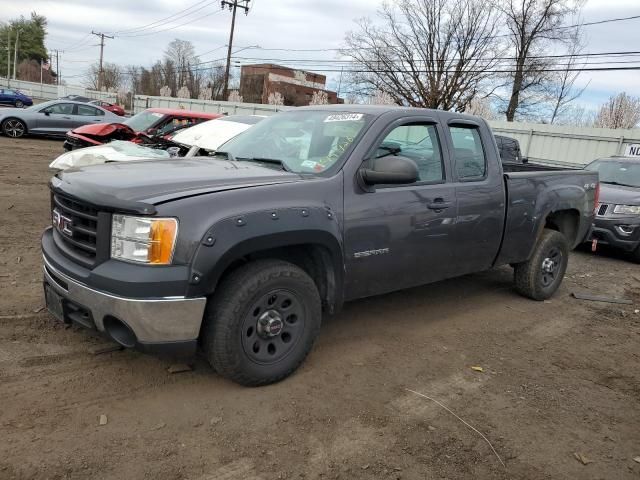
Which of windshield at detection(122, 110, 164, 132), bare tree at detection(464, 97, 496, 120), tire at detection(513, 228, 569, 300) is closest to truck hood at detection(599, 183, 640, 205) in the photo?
tire at detection(513, 228, 569, 300)

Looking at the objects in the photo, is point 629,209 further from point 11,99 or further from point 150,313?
point 11,99

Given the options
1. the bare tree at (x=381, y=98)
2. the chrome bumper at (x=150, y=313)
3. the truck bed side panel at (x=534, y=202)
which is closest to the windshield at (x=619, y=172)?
the truck bed side panel at (x=534, y=202)

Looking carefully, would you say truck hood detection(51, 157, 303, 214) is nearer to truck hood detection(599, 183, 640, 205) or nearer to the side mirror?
the side mirror

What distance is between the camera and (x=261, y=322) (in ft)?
11.3

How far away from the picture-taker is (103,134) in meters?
12.0

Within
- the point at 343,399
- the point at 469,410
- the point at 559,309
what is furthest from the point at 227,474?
the point at 559,309

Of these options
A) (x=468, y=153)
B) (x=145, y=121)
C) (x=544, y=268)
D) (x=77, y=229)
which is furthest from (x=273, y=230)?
(x=145, y=121)

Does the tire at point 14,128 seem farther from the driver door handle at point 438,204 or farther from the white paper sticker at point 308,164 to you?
the driver door handle at point 438,204

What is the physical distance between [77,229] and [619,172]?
972 centimetres

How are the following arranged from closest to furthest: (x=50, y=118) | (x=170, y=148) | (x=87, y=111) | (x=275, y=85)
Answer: (x=170, y=148), (x=50, y=118), (x=87, y=111), (x=275, y=85)

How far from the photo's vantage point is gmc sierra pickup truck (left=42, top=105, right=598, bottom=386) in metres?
3.04

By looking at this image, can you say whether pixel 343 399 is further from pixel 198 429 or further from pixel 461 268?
pixel 461 268

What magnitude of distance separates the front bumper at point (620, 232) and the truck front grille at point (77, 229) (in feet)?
26.3

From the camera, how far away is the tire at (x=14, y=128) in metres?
18.4
